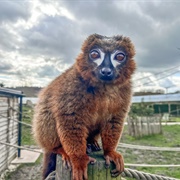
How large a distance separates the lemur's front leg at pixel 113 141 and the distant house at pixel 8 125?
201 inches

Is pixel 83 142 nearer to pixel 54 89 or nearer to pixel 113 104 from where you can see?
pixel 113 104

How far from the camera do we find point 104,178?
1.65 metres

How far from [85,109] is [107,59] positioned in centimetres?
37

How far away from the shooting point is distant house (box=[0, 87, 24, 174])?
23.6 feet

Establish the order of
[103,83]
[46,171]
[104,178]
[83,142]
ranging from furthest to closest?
1. [46,171]
2. [103,83]
3. [83,142]
4. [104,178]

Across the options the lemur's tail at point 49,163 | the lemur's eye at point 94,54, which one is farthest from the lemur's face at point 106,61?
the lemur's tail at point 49,163

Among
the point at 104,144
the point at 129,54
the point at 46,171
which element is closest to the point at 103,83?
the point at 129,54

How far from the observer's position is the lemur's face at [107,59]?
186cm

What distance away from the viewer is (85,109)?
6.23 feet

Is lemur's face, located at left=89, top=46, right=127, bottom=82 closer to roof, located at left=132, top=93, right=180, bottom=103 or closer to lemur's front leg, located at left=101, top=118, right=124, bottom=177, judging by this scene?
lemur's front leg, located at left=101, top=118, right=124, bottom=177

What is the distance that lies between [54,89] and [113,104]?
1.52ft

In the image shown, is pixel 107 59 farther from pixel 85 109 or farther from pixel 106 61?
pixel 85 109

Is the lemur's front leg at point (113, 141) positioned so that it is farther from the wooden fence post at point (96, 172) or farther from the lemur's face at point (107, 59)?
the lemur's face at point (107, 59)

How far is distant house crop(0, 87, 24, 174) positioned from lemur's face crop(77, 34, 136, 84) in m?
5.09
